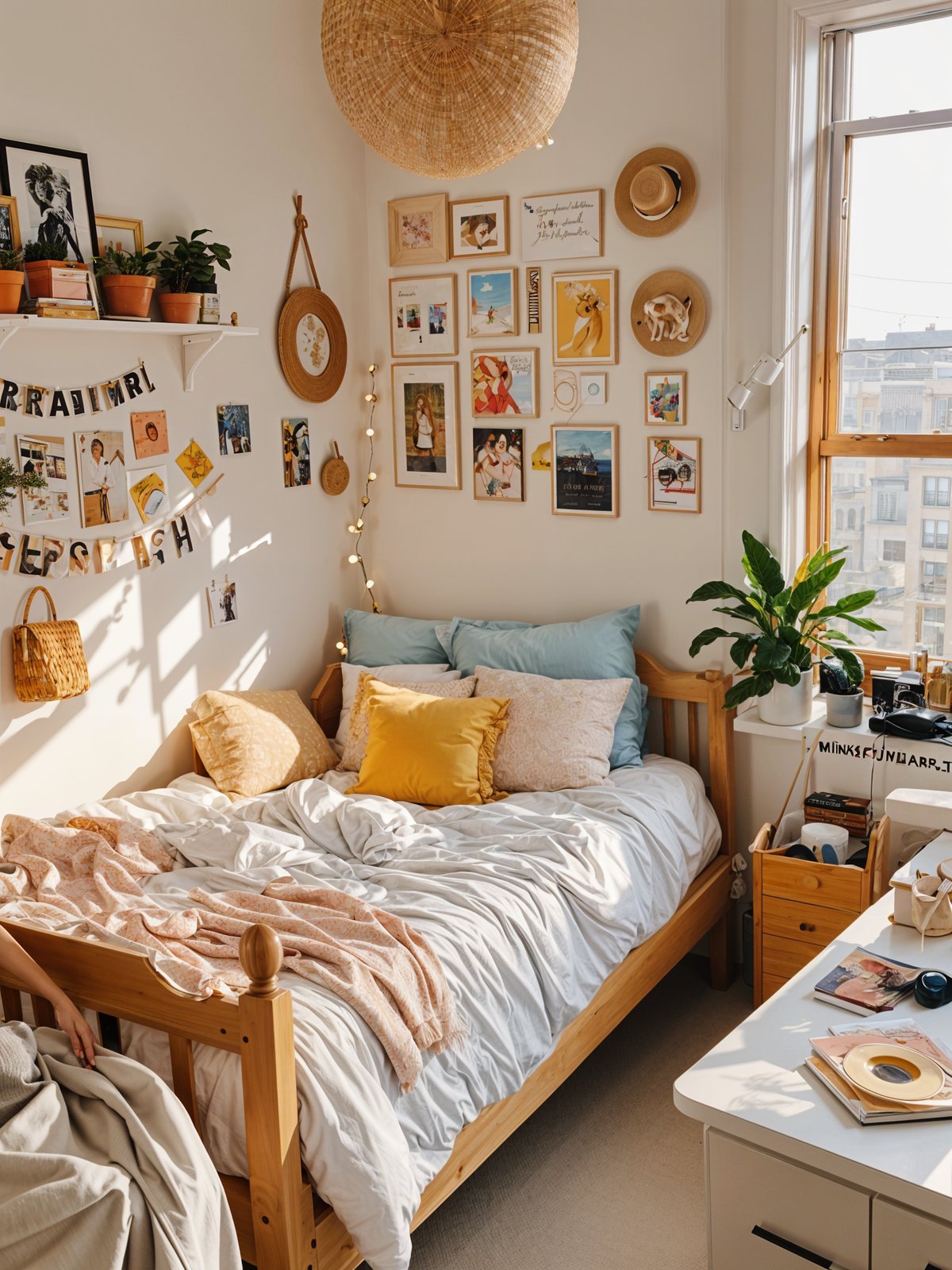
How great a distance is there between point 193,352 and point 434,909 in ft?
5.51

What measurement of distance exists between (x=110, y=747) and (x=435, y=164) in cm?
174

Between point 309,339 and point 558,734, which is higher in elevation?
point 309,339

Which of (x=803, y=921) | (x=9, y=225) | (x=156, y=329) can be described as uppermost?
(x=9, y=225)

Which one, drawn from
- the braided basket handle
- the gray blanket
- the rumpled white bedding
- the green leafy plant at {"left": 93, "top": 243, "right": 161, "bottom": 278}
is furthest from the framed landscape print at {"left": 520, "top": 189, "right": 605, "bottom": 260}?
the gray blanket

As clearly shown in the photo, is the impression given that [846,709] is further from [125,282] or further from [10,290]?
[10,290]

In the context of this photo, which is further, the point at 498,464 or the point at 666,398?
the point at 498,464

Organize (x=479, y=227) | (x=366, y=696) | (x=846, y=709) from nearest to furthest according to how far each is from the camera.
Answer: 1. (x=846, y=709)
2. (x=366, y=696)
3. (x=479, y=227)

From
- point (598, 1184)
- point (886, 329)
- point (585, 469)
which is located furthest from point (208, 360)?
point (598, 1184)

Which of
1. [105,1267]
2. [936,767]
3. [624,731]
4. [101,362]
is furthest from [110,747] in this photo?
→ [936,767]

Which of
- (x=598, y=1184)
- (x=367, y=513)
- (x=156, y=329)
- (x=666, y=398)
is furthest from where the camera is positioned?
(x=367, y=513)

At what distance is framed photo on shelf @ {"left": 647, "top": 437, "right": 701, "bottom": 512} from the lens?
326cm

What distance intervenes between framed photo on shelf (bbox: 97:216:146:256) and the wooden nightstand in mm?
2210

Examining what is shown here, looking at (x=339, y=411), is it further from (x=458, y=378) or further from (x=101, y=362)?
(x=101, y=362)

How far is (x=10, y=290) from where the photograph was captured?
2.55m
